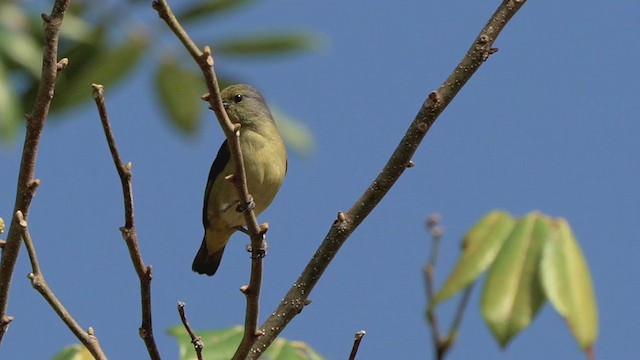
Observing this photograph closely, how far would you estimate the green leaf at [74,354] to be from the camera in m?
3.11

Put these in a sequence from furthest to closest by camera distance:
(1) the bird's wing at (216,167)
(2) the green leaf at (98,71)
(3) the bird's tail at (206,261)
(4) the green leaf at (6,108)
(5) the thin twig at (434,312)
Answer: (3) the bird's tail at (206,261), (1) the bird's wing at (216,167), (2) the green leaf at (98,71), (4) the green leaf at (6,108), (5) the thin twig at (434,312)

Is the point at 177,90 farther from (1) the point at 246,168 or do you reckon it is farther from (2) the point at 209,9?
(1) the point at 246,168

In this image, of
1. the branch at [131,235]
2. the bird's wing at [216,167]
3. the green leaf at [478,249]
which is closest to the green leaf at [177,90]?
the bird's wing at [216,167]

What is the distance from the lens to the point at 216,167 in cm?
587

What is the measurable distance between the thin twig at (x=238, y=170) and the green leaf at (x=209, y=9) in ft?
6.48

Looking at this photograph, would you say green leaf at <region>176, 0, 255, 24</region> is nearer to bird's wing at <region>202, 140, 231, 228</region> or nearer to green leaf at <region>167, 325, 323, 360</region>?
bird's wing at <region>202, 140, 231, 228</region>

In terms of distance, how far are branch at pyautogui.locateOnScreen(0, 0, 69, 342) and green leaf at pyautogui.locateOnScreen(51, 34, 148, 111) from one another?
6.96 feet

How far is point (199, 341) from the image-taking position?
9.49ft

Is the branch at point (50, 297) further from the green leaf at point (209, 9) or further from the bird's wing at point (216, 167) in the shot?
the bird's wing at point (216, 167)

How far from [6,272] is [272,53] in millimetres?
2277

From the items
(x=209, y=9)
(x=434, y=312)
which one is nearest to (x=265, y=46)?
(x=209, y=9)

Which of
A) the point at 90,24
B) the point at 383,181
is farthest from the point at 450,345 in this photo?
the point at 90,24

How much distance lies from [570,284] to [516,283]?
14cm

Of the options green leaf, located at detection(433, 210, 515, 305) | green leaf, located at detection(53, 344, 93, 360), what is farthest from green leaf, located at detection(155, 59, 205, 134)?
green leaf, located at detection(433, 210, 515, 305)
